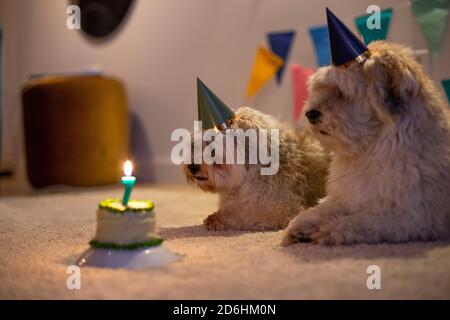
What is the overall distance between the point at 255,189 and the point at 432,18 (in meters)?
1.21

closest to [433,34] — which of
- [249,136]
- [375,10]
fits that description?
[375,10]

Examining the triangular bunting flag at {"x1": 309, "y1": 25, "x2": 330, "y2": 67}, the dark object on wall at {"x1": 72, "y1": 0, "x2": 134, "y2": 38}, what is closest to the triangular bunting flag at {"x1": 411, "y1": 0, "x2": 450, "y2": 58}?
the triangular bunting flag at {"x1": 309, "y1": 25, "x2": 330, "y2": 67}

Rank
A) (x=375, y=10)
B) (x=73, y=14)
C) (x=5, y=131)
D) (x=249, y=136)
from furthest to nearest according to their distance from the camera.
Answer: (x=5, y=131) → (x=73, y=14) → (x=375, y=10) → (x=249, y=136)

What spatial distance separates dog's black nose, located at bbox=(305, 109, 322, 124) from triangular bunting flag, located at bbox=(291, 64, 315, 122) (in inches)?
52.1

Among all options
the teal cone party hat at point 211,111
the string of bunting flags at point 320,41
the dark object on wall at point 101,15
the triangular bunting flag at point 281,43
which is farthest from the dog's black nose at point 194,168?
the dark object on wall at point 101,15

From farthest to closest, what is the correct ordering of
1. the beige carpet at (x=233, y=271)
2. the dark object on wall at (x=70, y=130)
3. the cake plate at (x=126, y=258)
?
the dark object on wall at (x=70, y=130)
the cake plate at (x=126, y=258)
the beige carpet at (x=233, y=271)

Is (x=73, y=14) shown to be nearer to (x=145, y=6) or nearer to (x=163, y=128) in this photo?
(x=145, y=6)

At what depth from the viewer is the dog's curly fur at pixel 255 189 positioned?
1.83 m

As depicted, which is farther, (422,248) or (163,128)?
(163,128)

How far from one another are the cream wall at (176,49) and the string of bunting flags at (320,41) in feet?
0.14

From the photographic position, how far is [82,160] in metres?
3.82

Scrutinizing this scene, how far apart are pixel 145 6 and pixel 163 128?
94 cm

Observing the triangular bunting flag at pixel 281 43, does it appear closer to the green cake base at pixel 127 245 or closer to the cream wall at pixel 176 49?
the cream wall at pixel 176 49

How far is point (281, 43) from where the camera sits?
3072 millimetres
